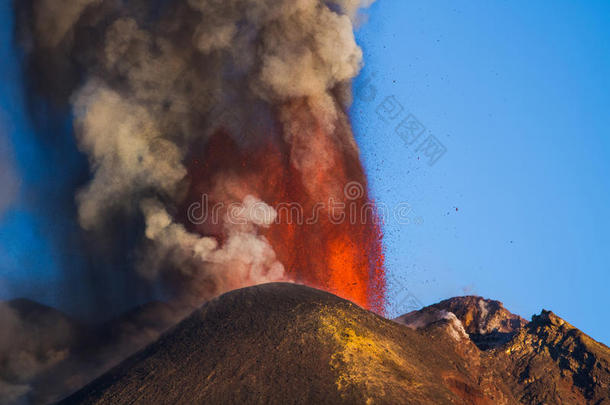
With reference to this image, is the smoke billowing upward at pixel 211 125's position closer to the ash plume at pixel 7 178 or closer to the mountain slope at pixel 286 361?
the ash plume at pixel 7 178

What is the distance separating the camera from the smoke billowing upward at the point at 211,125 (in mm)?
28625

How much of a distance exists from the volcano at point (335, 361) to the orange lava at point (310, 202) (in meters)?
5.50

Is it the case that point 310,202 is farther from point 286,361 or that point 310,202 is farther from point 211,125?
point 286,361

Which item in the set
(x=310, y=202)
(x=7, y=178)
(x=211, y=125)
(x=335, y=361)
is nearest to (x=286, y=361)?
(x=335, y=361)

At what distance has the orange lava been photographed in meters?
27.9

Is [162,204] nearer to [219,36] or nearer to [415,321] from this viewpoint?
[219,36]

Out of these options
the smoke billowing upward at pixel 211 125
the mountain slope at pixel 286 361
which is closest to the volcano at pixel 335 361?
the mountain slope at pixel 286 361

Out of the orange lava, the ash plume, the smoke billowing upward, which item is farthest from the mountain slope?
the ash plume

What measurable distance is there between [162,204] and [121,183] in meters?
2.65

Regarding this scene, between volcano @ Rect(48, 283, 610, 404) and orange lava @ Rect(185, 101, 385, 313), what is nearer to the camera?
volcano @ Rect(48, 283, 610, 404)

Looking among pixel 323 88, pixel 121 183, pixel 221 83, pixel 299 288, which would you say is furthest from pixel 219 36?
pixel 299 288

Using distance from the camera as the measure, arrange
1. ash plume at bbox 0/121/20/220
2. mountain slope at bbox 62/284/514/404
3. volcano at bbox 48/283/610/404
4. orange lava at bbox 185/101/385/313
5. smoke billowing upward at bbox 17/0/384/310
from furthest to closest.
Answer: ash plume at bbox 0/121/20/220
smoke billowing upward at bbox 17/0/384/310
orange lava at bbox 185/101/385/313
volcano at bbox 48/283/610/404
mountain slope at bbox 62/284/514/404

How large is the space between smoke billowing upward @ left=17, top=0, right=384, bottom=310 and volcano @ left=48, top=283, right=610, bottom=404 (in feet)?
26.0

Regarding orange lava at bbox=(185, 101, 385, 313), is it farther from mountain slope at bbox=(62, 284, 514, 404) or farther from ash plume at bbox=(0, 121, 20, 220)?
ash plume at bbox=(0, 121, 20, 220)
